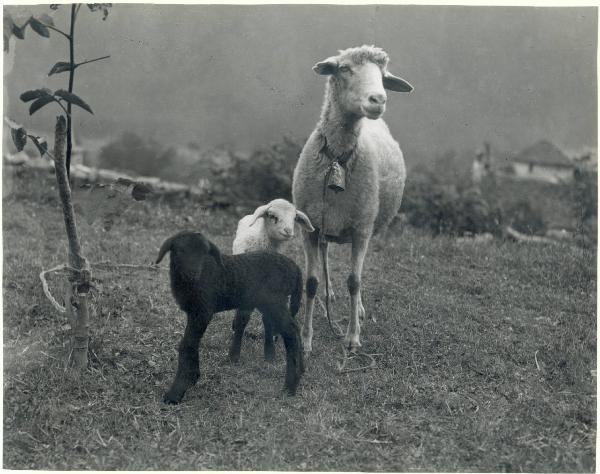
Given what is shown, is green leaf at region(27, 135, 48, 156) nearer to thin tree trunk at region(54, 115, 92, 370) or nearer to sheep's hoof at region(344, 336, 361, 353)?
thin tree trunk at region(54, 115, 92, 370)

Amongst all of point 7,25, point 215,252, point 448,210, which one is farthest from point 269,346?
point 448,210

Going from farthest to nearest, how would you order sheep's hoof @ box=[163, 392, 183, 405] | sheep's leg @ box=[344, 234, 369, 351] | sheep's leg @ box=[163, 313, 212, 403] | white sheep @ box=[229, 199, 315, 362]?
sheep's leg @ box=[344, 234, 369, 351] → white sheep @ box=[229, 199, 315, 362] → sheep's hoof @ box=[163, 392, 183, 405] → sheep's leg @ box=[163, 313, 212, 403]

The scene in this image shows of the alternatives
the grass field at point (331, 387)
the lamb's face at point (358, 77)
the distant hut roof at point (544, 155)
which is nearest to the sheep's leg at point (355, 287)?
the grass field at point (331, 387)

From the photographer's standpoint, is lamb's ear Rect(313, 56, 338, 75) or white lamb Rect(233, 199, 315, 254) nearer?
white lamb Rect(233, 199, 315, 254)

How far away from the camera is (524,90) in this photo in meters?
7.64

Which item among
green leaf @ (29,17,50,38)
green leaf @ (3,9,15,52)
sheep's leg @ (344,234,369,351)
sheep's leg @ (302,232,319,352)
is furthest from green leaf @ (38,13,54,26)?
sheep's leg @ (344,234,369,351)

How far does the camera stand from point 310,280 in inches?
197

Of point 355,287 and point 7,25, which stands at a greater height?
point 7,25

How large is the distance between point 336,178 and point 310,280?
88 centimetres

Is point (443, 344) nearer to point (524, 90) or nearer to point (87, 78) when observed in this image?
point (524, 90)

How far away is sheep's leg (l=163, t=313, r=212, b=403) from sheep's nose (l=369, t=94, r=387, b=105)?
1898 millimetres

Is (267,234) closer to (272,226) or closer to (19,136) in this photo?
(272,226)

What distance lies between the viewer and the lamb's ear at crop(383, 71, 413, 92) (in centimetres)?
493

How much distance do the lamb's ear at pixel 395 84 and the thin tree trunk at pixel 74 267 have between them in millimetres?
2502
